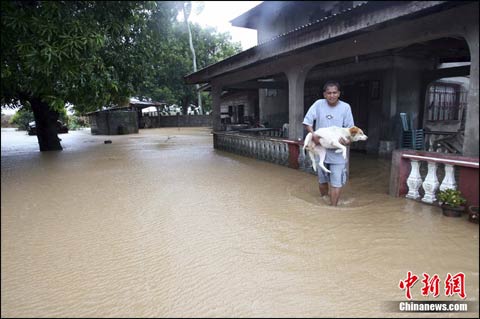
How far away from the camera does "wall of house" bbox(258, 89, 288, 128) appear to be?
1236 centimetres

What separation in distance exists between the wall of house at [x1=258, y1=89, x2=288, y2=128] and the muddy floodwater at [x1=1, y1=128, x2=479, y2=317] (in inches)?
295

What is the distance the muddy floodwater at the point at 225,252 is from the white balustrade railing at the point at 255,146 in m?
2.10

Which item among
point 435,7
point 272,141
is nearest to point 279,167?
point 272,141

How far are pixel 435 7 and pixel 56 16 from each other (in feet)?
14.8

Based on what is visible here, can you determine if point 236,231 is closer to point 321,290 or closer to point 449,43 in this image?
point 321,290

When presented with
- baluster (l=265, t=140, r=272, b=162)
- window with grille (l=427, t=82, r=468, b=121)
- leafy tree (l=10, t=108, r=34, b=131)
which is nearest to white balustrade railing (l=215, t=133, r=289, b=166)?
baluster (l=265, t=140, r=272, b=162)

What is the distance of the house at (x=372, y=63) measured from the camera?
3081mm

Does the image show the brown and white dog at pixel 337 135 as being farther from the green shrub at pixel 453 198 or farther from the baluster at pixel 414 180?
the green shrub at pixel 453 198

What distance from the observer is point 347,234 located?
3268mm

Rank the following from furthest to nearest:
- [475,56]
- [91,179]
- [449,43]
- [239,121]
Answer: [239,121] < [91,179] < [449,43] < [475,56]

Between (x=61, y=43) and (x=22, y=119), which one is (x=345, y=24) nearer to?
(x=61, y=43)

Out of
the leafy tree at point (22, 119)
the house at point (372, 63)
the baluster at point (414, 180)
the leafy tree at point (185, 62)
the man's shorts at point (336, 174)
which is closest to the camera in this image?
the house at point (372, 63)

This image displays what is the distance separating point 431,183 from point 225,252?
275 cm

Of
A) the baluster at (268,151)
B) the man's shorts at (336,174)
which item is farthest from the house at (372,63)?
the man's shorts at (336,174)
